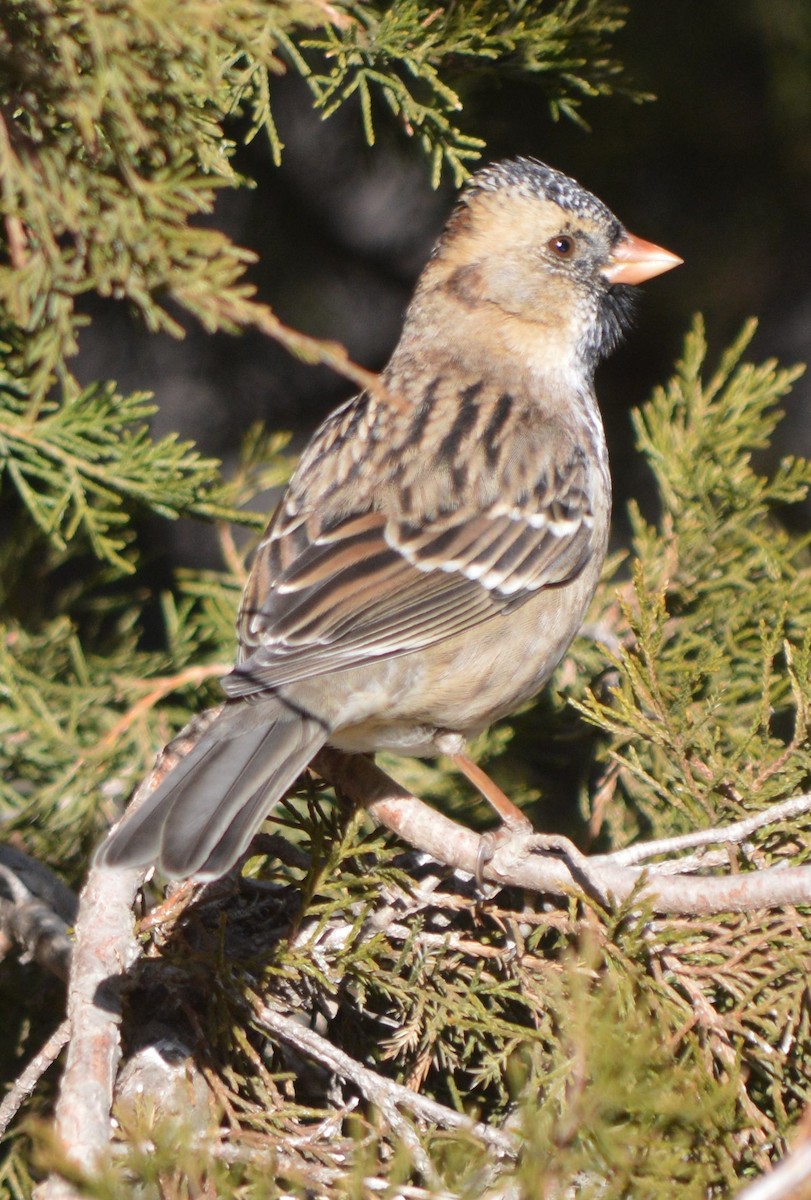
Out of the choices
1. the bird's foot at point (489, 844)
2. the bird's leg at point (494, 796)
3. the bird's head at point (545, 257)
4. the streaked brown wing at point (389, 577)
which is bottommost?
the bird's leg at point (494, 796)

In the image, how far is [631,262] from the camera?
269cm

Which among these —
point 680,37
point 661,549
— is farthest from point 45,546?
point 680,37

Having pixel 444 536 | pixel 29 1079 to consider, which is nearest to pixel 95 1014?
pixel 29 1079

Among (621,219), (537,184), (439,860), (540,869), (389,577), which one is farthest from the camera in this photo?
(621,219)

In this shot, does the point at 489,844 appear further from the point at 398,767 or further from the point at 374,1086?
the point at 398,767

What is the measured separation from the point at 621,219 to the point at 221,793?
2358 millimetres

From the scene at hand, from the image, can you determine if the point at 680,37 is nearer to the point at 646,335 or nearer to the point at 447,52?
the point at 646,335

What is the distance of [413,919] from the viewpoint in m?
1.85

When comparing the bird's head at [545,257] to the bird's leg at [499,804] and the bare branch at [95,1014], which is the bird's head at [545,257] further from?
the bare branch at [95,1014]

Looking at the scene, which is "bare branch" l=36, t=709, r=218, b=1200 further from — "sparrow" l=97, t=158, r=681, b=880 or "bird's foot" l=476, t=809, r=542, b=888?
"bird's foot" l=476, t=809, r=542, b=888

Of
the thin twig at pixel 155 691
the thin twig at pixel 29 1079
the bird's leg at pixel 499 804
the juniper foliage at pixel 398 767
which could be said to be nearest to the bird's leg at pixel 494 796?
the bird's leg at pixel 499 804

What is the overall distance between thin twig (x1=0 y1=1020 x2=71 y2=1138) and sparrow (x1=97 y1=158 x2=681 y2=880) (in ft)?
0.81

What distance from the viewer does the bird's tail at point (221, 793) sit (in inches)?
65.6

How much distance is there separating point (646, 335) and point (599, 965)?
238cm
